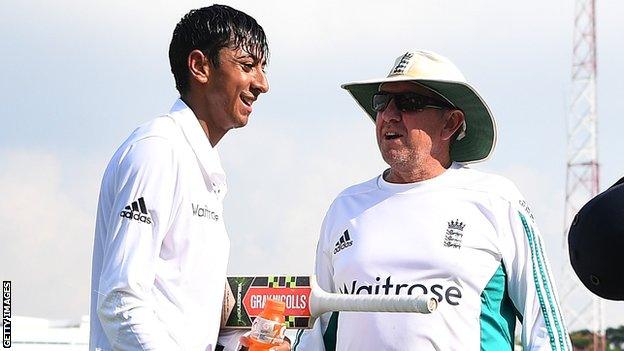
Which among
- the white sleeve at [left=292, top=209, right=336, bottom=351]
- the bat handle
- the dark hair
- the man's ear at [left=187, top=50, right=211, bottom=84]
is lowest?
the white sleeve at [left=292, top=209, right=336, bottom=351]

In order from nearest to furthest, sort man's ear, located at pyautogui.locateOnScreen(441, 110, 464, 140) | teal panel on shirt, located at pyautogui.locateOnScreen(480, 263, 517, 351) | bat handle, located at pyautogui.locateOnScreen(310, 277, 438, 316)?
bat handle, located at pyautogui.locateOnScreen(310, 277, 438, 316) < teal panel on shirt, located at pyautogui.locateOnScreen(480, 263, 517, 351) < man's ear, located at pyautogui.locateOnScreen(441, 110, 464, 140)

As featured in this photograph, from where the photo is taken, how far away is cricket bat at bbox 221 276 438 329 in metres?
4.11

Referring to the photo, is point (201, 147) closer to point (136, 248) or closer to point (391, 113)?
point (136, 248)

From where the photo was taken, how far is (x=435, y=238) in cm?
589

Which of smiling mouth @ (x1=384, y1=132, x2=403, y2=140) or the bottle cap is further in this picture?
smiling mouth @ (x1=384, y1=132, x2=403, y2=140)

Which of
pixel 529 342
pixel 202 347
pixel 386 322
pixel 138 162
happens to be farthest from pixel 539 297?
pixel 138 162

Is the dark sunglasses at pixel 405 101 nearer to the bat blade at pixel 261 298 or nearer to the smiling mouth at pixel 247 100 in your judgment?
the smiling mouth at pixel 247 100

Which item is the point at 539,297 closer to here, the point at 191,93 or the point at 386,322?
the point at 386,322

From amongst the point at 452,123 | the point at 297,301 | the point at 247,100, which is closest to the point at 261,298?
the point at 297,301

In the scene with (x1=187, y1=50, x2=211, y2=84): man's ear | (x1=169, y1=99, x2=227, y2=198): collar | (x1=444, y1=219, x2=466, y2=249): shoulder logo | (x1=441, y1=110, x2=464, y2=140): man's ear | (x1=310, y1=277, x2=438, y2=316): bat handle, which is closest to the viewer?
(x1=310, y1=277, x2=438, y2=316): bat handle

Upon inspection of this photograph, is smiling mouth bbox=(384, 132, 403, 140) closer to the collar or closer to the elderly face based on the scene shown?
the elderly face

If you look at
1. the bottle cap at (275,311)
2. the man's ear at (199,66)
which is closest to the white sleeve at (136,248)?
the bottle cap at (275,311)

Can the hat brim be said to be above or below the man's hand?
above

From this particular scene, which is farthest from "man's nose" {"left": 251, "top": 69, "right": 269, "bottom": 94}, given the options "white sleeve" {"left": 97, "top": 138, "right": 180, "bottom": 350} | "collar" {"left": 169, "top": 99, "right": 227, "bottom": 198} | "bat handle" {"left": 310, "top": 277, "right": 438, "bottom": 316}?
"bat handle" {"left": 310, "top": 277, "right": 438, "bottom": 316}
